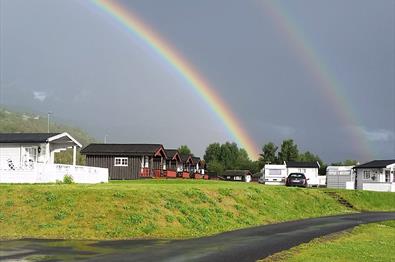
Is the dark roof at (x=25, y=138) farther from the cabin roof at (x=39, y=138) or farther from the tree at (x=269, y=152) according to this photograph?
the tree at (x=269, y=152)

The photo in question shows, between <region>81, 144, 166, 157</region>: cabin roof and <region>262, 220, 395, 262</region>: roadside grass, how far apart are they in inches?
1768

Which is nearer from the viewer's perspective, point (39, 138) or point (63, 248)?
point (63, 248)

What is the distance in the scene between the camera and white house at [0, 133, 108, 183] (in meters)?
36.9

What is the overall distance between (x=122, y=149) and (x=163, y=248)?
51.2 metres

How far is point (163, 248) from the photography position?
737 inches

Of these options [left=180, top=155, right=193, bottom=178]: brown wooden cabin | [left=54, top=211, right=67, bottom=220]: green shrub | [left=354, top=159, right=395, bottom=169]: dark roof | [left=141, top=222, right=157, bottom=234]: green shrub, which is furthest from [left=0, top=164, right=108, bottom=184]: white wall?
[left=180, top=155, right=193, bottom=178]: brown wooden cabin

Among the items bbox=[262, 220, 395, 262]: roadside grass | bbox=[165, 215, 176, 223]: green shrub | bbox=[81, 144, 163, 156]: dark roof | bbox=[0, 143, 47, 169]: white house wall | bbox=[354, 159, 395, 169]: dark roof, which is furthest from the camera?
bbox=[354, 159, 395, 169]: dark roof

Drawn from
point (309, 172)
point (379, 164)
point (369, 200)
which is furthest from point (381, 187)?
point (309, 172)

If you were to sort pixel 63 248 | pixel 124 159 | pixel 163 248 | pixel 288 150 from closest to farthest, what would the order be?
1. pixel 63 248
2. pixel 163 248
3. pixel 124 159
4. pixel 288 150

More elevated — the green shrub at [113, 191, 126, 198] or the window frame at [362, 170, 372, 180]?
the green shrub at [113, 191, 126, 198]

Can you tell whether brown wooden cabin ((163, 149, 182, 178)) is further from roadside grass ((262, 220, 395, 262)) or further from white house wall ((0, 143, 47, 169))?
roadside grass ((262, 220, 395, 262))

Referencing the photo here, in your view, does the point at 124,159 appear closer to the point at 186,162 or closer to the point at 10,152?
the point at 10,152

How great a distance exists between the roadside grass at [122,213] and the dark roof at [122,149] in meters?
34.7

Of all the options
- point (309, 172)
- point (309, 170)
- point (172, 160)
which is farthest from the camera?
point (309, 170)
